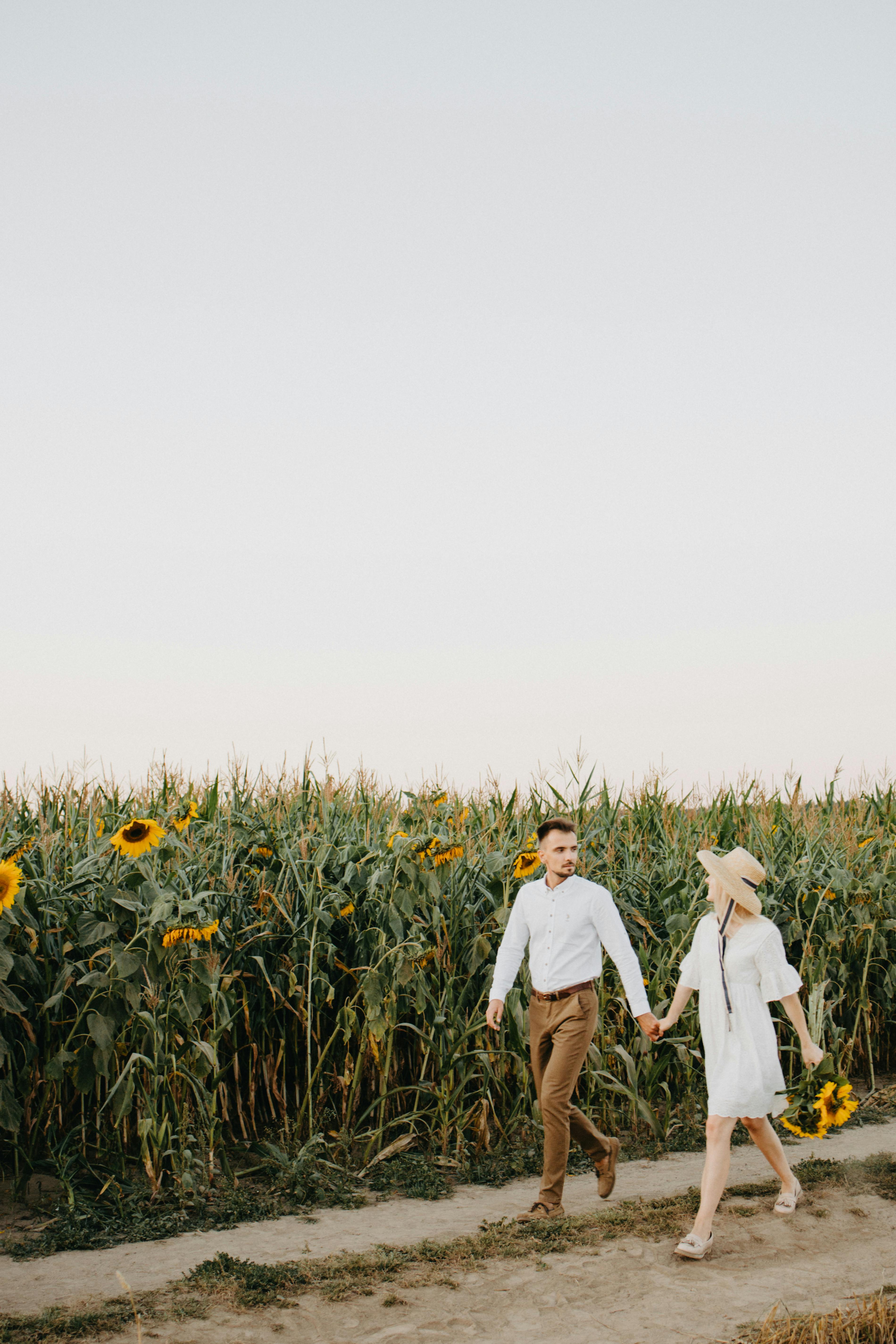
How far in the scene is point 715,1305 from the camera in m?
4.25

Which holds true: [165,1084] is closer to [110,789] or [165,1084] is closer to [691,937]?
[691,937]

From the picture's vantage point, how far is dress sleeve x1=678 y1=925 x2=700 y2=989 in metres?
4.85

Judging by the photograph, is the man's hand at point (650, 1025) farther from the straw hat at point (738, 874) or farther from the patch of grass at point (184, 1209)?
the patch of grass at point (184, 1209)

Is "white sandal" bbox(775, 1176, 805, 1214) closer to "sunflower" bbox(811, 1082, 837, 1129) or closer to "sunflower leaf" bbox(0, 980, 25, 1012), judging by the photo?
"sunflower" bbox(811, 1082, 837, 1129)

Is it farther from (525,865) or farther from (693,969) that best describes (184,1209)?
(693,969)

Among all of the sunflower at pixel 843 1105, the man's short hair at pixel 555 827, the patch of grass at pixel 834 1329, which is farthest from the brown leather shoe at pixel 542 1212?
the man's short hair at pixel 555 827

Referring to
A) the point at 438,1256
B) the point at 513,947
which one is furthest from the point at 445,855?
the point at 438,1256

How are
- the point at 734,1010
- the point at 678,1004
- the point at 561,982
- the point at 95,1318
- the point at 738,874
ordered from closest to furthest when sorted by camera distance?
1. the point at 95,1318
2. the point at 734,1010
3. the point at 738,874
4. the point at 678,1004
5. the point at 561,982

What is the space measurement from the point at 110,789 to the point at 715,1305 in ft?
21.3

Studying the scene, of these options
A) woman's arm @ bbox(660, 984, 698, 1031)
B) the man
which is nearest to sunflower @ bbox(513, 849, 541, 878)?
the man

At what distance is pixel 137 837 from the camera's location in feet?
18.9

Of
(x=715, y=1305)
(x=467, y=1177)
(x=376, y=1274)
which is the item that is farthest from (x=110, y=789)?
A: (x=715, y=1305)

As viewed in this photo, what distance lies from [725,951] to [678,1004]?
0.38 m

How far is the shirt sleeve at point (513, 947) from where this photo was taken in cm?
529
